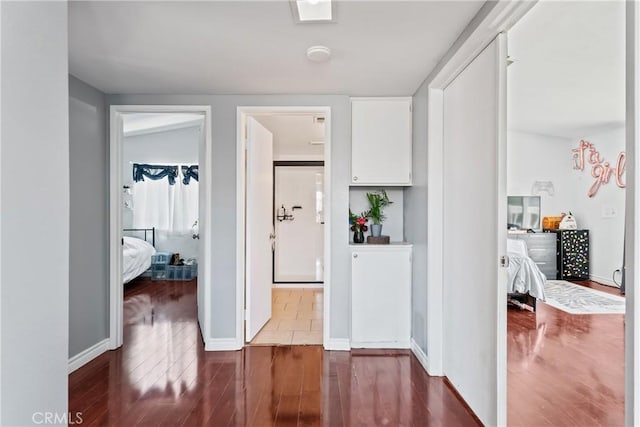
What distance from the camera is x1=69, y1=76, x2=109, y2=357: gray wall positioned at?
2.78m

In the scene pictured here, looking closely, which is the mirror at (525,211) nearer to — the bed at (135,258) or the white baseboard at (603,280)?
the white baseboard at (603,280)

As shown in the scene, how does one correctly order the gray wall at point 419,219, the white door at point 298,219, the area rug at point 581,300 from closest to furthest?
1. the gray wall at point 419,219
2. the area rug at point 581,300
3. the white door at point 298,219

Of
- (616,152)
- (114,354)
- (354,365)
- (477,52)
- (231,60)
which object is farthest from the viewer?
(616,152)

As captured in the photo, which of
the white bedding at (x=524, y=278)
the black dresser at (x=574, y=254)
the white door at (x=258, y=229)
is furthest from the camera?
the black dresser at (x=574, y=254)

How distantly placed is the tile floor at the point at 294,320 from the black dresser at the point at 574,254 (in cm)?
448

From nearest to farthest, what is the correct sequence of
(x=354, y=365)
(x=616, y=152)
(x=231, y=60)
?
(x=231, y=60), (x=354, y=365), (x=616, y=152)

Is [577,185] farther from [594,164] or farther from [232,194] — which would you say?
[232,194]

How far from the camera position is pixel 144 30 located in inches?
79.4

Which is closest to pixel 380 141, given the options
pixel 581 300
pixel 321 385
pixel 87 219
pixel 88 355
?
pixel 321 385

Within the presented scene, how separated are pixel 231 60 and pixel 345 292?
2.09 meters

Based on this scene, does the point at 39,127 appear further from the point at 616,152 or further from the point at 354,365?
the point at 616,152

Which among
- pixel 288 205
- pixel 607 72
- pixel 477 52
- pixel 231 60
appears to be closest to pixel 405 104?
Answer: pixel 477 52

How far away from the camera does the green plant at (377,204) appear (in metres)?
3.38
